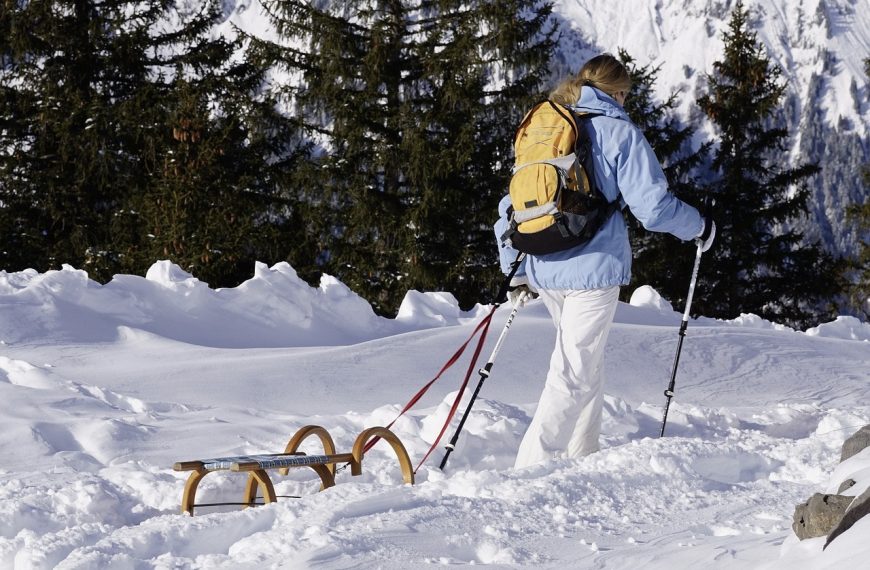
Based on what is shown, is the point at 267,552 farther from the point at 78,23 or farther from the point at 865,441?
the point at 78,23

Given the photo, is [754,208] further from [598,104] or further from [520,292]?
[598,104]

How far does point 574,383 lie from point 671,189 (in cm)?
1959

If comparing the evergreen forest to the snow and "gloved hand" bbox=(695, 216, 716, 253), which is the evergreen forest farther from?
"gloved hand" bbox=(695, 216, 716, 253)

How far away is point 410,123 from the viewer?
19.5 meters

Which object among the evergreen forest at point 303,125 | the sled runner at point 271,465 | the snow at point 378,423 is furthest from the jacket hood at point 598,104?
the evergreen forest at point 303,125

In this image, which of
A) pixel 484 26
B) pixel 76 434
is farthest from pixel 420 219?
pixel 76 434

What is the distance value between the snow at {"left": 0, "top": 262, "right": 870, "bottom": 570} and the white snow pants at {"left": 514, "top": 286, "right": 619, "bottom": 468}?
11.1 inches

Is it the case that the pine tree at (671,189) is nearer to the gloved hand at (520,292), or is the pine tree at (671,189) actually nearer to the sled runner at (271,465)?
the gloved hand at (520,292)

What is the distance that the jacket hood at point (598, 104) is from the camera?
4.84 meters

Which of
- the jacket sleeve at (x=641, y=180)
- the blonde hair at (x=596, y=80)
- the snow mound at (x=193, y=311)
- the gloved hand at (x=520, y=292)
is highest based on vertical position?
the blonde hair at (x=596, y=80)

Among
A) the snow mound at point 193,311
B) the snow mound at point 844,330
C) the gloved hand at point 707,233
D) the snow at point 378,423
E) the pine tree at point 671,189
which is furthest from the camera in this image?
the pine tree at point 671,189

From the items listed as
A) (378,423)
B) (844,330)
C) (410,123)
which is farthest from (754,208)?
(378,423)

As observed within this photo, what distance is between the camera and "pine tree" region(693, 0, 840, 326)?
25.2 meters

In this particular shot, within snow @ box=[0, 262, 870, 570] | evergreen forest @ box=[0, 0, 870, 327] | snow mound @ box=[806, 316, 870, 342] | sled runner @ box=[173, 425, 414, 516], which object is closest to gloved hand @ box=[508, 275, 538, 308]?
snow @ box=[0, 262, 870, 570]
